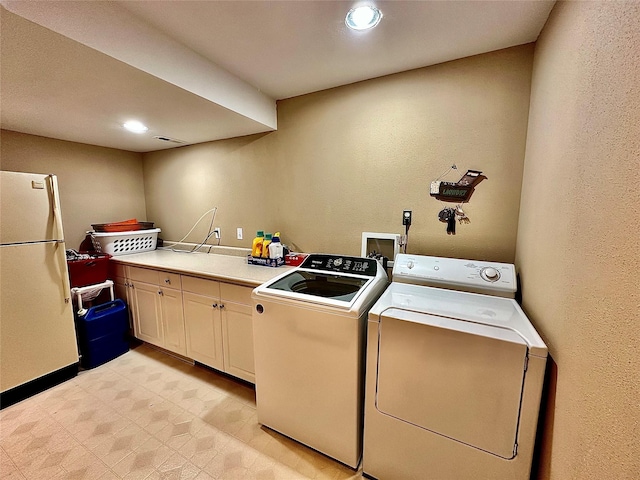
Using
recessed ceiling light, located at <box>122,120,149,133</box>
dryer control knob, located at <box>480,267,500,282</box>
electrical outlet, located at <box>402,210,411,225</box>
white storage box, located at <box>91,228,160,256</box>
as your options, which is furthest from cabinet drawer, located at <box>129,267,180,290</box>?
dryer control knob, located at <box>480,267,500,282</box>

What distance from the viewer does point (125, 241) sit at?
2672 mm

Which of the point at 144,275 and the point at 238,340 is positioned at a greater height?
the point at 144,275

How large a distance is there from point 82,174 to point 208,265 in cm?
178

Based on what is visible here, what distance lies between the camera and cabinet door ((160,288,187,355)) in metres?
2.14

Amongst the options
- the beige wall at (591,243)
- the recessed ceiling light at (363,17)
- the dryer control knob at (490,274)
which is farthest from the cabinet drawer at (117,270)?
the beige wall at (591,243)

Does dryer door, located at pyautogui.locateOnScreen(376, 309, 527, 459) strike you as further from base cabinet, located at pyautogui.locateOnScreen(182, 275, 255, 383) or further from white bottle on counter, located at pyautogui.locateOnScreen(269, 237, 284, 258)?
white bottle on counter, located at pyautogui.locateOnScreen(269, 237, 284, 258)

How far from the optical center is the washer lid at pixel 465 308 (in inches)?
39.3

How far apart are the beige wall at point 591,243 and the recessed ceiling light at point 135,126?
2.62 meters

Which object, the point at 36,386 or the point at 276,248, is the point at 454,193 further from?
the point at 36,386

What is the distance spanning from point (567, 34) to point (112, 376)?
11.4 ft

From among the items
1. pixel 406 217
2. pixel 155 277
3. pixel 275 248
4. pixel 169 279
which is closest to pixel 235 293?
pixel 275 248

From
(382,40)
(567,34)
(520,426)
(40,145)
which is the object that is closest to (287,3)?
(382,40)

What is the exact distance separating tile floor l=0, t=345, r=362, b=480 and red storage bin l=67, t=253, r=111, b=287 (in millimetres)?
782

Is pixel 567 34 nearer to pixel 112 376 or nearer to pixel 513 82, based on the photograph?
pixel 513 82
